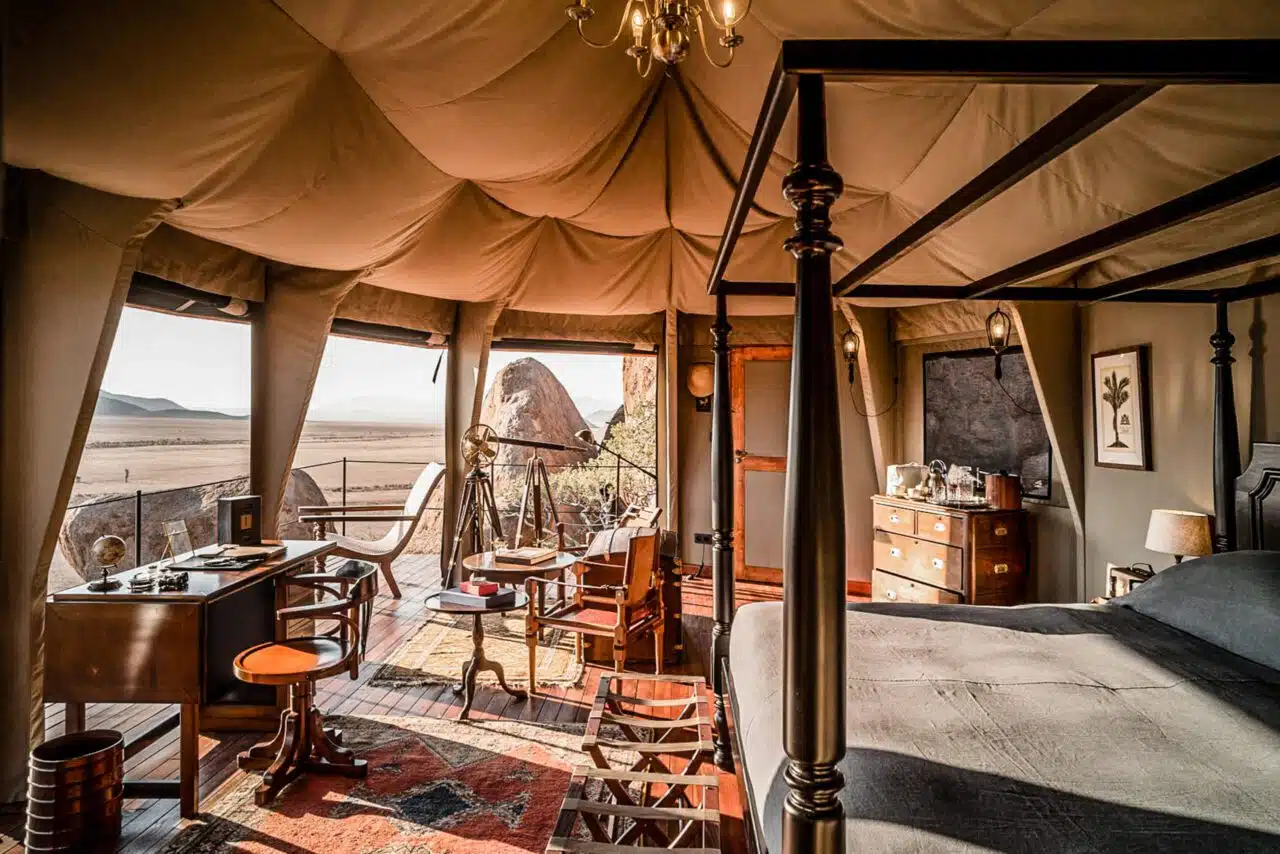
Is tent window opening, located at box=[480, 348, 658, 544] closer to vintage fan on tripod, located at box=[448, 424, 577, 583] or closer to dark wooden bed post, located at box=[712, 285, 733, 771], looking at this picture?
vintage fan on tripod, located at box=[448, 424, 577, 583]

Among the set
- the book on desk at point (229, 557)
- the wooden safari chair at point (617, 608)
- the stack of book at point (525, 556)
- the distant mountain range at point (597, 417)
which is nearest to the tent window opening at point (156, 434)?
the book on desk at point (229, 557)

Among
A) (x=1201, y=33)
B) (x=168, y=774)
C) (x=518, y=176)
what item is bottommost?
(x=168, y=774)

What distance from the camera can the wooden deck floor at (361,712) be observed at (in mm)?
2365

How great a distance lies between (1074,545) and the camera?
13.8 ft

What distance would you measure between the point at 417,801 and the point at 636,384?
8550 mm

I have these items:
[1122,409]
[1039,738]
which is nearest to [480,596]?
[1039,738]

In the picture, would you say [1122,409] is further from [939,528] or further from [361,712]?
[361,712]

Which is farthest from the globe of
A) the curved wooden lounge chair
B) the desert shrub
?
the desert shrub

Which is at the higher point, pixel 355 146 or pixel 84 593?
pixel 355 146

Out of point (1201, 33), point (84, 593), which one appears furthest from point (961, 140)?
point (84, 593)

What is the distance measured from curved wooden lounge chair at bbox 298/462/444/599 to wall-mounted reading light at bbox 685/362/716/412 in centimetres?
238

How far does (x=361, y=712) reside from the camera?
11.1ft

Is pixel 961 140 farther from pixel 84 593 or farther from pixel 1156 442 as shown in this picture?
pixel 84 593

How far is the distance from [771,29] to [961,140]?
93 centimetres
